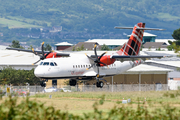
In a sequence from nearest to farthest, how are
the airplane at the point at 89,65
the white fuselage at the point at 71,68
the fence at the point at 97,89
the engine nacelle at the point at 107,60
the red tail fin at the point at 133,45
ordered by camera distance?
1. the white fuselage at the point at 71,68
2. the airplane at the point at 89,65
3. the fence at the point at 97,89
4. the engine nacelle at the point at 107,60
5. the red tail fin at the point at 133,45

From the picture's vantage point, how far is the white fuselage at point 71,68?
38.5 m

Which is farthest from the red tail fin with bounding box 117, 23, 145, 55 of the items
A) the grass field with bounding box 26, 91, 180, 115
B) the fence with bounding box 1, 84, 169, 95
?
the grass field with bounding box 26, 91, 180, 115

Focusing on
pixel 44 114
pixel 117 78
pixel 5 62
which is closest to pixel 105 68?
pixel 117 78

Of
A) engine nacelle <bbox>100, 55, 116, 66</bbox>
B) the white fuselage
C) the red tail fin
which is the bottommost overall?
the white fuselage

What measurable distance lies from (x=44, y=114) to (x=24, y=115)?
36.8 inches

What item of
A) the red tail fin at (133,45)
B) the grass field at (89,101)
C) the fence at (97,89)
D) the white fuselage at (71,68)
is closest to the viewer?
the grass field at (89,101)

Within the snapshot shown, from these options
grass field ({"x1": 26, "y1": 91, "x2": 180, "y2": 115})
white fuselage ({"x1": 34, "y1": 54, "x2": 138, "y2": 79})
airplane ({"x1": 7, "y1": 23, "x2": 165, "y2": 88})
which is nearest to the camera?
grass field ({"x1": 26, "y1": 91, "x2": 180, "y2": 115})

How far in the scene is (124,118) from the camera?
16.2 m

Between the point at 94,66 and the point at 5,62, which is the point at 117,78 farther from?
the point at 5,62

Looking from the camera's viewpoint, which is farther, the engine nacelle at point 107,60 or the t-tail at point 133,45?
the t-tail at point 133,45

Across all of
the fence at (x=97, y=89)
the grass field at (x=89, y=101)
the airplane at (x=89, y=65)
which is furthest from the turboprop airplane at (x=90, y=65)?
the grass field at (x=89, y=101)

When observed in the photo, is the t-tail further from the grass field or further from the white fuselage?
the grass field

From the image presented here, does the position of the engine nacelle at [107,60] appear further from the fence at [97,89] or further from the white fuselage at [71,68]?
the fence at [97,89]

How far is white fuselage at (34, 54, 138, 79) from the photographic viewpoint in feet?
126
